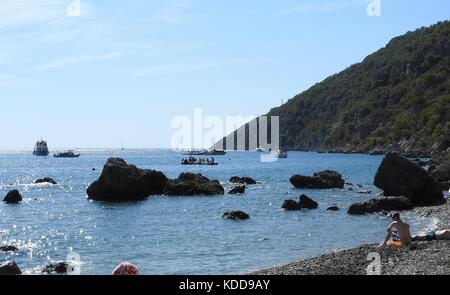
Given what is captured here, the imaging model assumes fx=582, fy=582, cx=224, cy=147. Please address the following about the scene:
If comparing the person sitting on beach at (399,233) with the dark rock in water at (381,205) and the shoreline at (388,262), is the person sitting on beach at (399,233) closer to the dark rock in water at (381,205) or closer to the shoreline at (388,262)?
the shoreline at (388,262)

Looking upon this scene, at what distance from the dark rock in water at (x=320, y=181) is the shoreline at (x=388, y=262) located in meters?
60.4

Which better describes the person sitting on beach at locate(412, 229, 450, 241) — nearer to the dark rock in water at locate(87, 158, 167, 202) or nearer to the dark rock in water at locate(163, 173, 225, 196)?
the dark rock in water at locate(87, 158, 167, 202)

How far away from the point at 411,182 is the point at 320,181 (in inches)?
1171

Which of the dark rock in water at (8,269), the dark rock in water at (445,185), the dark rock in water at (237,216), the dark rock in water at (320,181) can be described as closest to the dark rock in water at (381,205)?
the dark rock in water at (237,216)

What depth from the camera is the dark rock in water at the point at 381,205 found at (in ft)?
170

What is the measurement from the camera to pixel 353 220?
48.6 meters

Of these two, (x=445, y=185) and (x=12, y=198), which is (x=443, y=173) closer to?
(x=445, y=185)

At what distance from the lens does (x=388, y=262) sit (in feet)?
75.3

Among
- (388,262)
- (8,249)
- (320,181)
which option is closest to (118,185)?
(320,181)

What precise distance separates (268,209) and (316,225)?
13.2m

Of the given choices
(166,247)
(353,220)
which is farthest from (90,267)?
(353,220)
